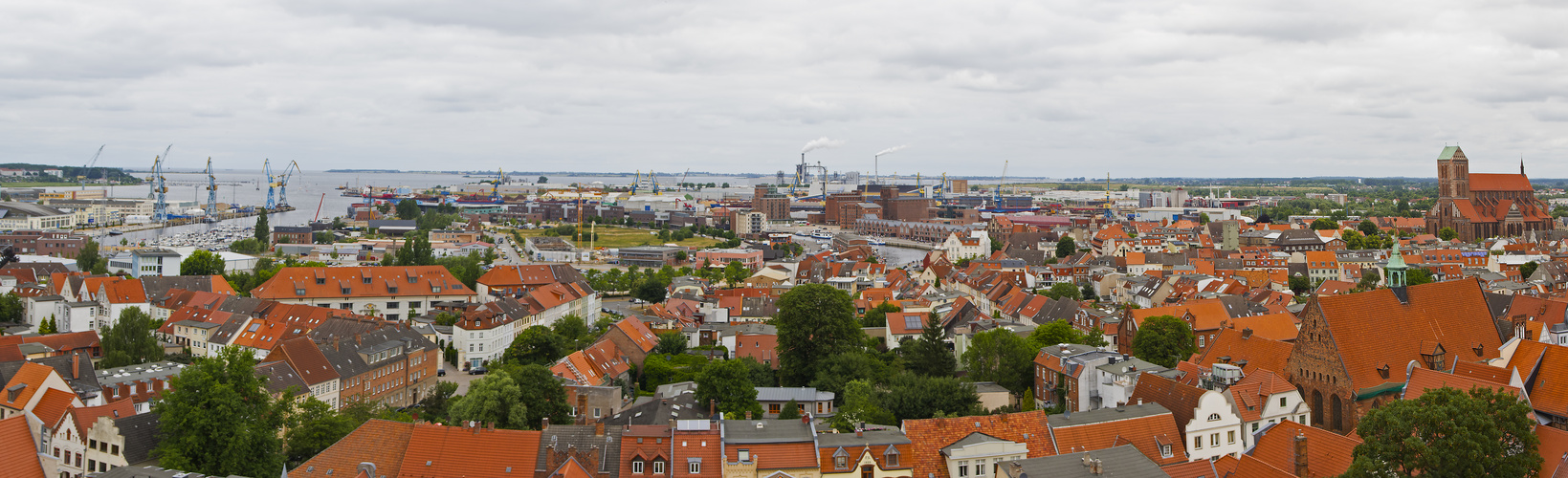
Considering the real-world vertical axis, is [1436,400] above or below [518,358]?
above

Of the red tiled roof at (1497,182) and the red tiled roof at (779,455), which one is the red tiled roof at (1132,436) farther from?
the red tiled roof at (1497,182)

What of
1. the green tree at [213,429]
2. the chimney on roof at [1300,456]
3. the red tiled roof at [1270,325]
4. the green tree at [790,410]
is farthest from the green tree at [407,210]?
the chimney on roof at [1300,456]

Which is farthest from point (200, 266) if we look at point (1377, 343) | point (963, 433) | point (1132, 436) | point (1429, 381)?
point (1429, 381)

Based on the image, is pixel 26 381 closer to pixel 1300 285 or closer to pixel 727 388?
pixel 727 388

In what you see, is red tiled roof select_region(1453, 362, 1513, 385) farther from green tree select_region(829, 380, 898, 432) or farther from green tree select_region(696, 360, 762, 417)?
green tree select_region(696, 360, 762, 417)

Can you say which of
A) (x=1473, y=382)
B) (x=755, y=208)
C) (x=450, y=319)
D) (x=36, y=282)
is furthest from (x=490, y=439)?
(x=755, y=208)

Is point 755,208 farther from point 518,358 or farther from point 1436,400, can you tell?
point 1436,400
